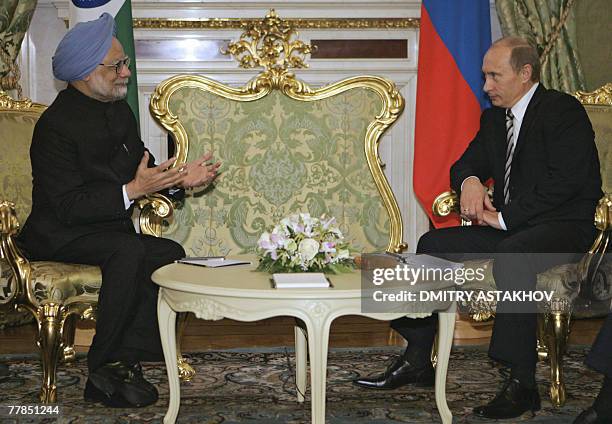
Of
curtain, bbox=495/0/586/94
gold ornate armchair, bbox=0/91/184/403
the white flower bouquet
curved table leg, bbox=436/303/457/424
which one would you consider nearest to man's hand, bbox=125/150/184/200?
gold ornate armchair, bbox=0/91/184/403

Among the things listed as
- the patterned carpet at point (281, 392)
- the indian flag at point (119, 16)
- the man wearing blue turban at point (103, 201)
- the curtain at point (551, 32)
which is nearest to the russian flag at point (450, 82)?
the curtain at point (551, 32)

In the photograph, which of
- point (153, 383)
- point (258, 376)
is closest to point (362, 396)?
point (258, 376)

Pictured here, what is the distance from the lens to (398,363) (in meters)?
3.04

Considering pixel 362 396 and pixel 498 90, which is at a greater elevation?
pixel 498 90

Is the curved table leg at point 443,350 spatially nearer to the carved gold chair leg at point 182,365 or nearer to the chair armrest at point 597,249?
the chair armrest at point 597,249

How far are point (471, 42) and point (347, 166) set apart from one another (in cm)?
92

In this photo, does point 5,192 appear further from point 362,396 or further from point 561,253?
point 561,253

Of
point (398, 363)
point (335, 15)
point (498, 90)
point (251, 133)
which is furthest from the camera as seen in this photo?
point (335, 15)

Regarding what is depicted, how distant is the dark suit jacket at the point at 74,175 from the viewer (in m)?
3.01

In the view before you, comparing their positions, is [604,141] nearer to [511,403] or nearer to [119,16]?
[511,403]

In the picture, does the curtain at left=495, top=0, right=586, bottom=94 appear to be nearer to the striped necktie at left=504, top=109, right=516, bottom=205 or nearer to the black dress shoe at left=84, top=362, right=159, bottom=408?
the striped necktie at left=504, top=109, right=516, bottom=205

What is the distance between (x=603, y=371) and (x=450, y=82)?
6.73 ft

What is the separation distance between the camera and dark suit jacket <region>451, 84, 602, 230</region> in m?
3.07

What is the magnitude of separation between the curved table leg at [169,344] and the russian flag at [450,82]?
6.62 ft
